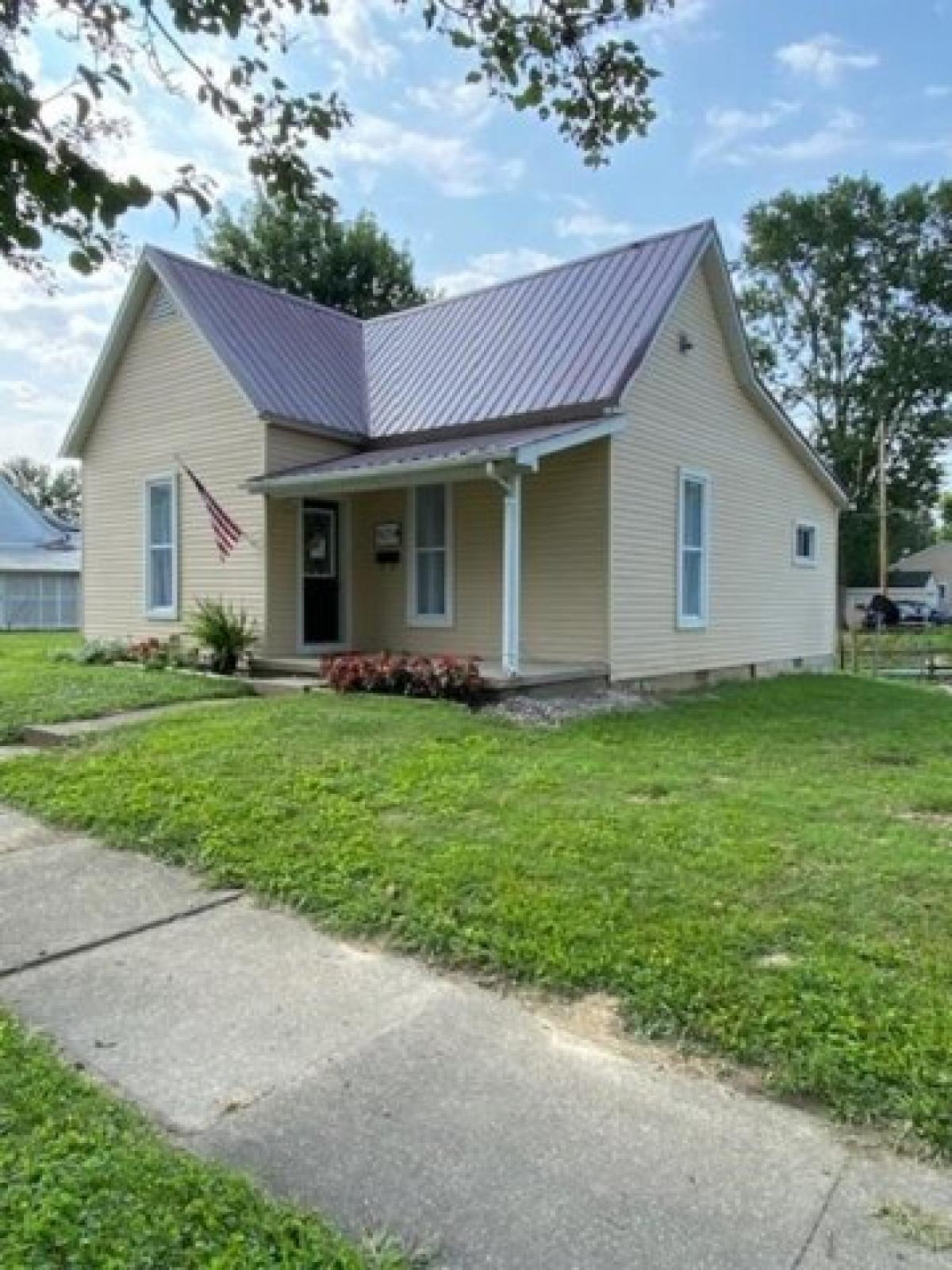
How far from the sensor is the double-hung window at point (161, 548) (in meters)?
13.4

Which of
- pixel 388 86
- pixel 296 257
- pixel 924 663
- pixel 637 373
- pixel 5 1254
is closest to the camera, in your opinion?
pixel 5 1254

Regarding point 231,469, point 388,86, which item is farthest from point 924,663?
point 388,86

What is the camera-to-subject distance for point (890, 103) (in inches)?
380

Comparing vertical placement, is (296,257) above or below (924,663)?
above

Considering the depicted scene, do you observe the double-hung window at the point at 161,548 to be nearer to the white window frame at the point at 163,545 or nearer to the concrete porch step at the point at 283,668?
the white window frame at the point at 163,545

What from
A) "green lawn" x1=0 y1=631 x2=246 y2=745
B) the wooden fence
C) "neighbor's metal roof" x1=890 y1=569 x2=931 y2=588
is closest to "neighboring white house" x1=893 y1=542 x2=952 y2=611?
"neighbor's metal roof" x1=890 y1=569 x2=931 y2=588

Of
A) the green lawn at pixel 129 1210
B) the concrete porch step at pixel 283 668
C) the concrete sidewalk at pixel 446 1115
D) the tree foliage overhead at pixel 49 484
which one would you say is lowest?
the concrete sidewalk at pixel 446 1115

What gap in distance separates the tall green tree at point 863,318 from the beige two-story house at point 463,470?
28315 millimetres

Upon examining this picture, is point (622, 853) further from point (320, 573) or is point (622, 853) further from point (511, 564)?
point (320, 573)

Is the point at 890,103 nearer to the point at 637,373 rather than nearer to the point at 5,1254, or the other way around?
the point at 637,373

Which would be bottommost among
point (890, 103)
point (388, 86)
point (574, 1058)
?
point (574, 1058)

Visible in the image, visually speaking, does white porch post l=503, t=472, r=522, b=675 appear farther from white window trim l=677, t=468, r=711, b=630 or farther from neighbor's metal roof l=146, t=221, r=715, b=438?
white window trim l=677, t=468, r=711, b=630

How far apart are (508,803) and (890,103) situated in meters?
8.47

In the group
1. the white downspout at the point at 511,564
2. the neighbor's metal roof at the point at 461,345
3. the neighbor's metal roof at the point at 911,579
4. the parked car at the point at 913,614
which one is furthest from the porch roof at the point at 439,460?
the neighbor's metal roof at the point at 911,579
